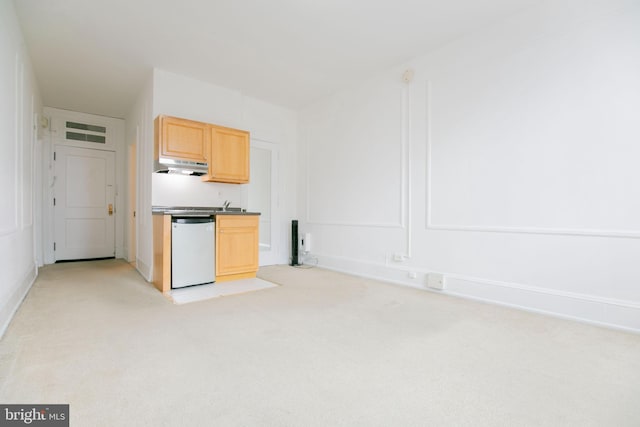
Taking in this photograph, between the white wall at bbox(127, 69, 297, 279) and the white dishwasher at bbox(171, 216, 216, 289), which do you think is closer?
the white dishwasher at bbox(171, 216, 216, 289)

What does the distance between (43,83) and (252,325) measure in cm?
506

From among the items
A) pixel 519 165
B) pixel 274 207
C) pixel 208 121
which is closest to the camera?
pixel 519 165

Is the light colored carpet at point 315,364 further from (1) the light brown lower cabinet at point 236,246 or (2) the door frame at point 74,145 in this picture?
(2) the door frame at point 74,145

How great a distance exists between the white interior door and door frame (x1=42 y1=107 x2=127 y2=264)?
71 mm

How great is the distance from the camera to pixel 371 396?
1499 mm

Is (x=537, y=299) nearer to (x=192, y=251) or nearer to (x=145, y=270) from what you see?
(x=192, y=251)

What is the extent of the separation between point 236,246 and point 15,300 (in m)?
2.16

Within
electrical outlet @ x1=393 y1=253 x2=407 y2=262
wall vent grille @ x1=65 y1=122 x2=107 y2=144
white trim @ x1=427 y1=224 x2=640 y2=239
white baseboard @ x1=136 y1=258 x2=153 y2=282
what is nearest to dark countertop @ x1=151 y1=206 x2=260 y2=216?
white baseboard @ x1=136 y1=258 x2=153 y2=282

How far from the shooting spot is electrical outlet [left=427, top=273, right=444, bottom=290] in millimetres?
3494

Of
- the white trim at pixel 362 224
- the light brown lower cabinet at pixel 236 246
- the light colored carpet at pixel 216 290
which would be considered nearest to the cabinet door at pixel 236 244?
the light brown lower cabinet at pixel 236 246

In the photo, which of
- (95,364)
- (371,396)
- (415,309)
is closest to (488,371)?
(371,396)

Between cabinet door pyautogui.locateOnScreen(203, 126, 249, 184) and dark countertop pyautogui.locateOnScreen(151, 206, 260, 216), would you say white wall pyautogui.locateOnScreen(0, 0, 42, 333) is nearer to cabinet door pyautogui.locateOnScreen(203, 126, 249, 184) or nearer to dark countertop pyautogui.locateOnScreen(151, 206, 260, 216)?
dark countertop pyautogui.locateOnScreen(151, 206, 260, 216)

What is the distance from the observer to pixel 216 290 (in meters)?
3.58

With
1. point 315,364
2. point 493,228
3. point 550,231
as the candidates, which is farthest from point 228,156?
point 550,231
